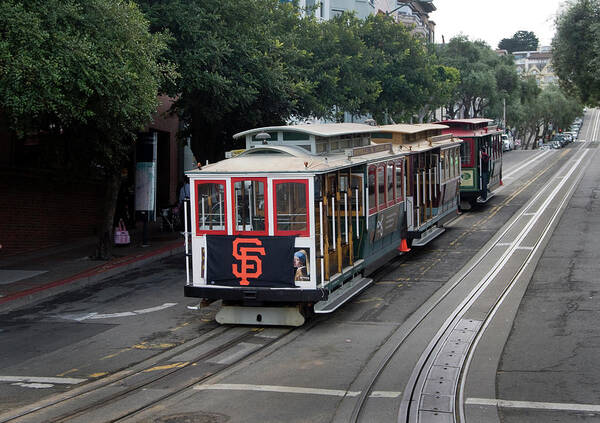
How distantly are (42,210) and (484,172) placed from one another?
1631 centimetres

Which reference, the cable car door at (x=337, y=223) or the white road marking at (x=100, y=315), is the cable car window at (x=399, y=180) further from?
the white road marking at (x=100, y=315)

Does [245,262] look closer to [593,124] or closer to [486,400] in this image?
[486,400]

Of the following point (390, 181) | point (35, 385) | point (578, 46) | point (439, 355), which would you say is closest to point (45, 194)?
point (390, 181)

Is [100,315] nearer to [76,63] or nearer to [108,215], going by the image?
[76,63]

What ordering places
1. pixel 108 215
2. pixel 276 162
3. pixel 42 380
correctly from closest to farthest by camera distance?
pixel 42 380 → pixel 276 162 → pixel 108 215

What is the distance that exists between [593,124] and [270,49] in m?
159

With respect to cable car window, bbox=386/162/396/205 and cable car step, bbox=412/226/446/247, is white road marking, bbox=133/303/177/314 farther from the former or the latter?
cable car step, bbox=412/226/446/247

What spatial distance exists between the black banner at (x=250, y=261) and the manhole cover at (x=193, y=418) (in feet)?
14.1

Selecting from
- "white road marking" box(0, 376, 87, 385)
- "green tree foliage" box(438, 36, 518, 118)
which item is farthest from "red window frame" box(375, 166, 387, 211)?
"green tree foliage" box(438, 36, 518, 118)

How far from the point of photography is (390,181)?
18656mm

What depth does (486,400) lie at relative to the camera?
9727 millimetres

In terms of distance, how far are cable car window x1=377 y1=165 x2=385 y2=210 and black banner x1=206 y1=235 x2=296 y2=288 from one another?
4.45 meters

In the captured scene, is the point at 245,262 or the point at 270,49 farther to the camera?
the point at 270,49

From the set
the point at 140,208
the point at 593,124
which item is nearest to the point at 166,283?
the point at 140,208
